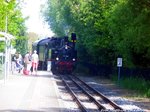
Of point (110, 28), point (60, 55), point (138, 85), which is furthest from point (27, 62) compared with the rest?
point (138, 85)

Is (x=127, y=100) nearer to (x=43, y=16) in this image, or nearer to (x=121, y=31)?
(x=121, y=31)

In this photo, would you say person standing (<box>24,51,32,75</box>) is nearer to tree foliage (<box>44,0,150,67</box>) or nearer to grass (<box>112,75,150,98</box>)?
tree foliage (<box>44,0,150,67</box>)

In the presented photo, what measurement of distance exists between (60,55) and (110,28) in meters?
11.1

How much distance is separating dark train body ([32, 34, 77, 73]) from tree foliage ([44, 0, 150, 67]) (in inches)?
64.5

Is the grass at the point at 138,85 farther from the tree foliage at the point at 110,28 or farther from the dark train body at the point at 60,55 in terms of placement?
the dark train body at the point at 60,55

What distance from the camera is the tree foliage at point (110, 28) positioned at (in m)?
29.4

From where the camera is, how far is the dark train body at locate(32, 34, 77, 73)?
49969 mm

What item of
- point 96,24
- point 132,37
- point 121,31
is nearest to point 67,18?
point 96,24

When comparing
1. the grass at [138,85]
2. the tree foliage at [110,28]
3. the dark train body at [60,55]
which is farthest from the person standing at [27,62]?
the grass at [138,85]

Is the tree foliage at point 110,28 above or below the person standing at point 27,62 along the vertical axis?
above

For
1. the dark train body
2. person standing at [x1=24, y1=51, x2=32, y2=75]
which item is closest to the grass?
person standing at [x1=24, y1=51, x2=32, y2=75]

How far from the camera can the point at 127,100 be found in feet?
83.6

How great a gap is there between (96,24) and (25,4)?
747cm

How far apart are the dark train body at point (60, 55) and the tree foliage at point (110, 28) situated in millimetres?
1639
